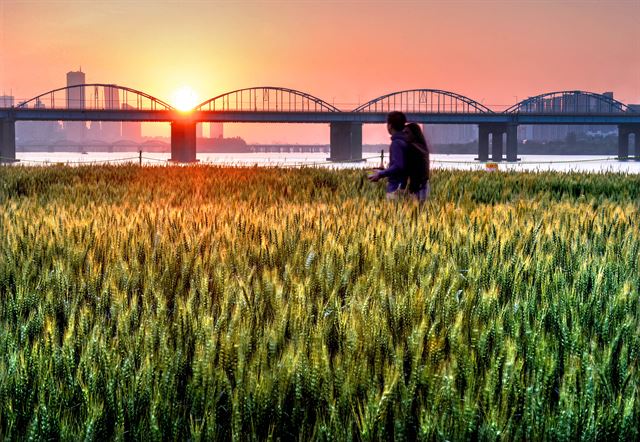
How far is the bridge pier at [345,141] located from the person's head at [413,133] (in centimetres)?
11208

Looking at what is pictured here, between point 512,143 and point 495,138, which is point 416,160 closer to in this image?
point 512,143

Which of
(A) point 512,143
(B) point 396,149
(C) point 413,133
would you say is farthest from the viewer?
(A) point 512,143

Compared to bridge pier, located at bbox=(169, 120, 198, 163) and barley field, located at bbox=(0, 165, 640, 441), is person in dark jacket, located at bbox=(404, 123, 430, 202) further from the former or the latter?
bridge pier, located at bbox=(169, 120, 198, 163)

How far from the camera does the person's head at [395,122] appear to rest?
10.3m

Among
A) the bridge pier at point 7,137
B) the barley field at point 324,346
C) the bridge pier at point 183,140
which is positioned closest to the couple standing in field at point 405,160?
the barley field at point 324,346

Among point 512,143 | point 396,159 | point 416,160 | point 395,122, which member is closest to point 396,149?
point 396,159

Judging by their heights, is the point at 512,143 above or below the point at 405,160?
above

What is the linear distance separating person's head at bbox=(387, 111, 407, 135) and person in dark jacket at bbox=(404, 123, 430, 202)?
254 mm

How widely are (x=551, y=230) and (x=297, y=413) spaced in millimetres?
4161

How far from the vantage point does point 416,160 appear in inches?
432

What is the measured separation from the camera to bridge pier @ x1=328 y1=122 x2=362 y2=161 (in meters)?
124

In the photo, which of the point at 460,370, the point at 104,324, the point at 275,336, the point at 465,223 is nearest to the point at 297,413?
the point at 275,336

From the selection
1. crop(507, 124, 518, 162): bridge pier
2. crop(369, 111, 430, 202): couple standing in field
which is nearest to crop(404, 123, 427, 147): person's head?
crop(369, 111, 430, 202): couple standing in field

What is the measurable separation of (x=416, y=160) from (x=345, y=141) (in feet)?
375
